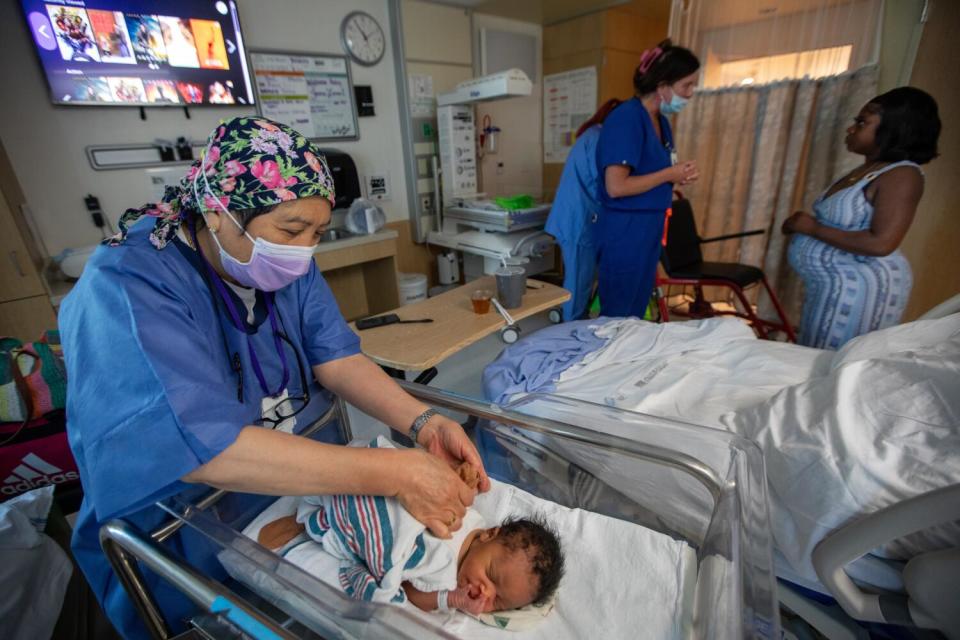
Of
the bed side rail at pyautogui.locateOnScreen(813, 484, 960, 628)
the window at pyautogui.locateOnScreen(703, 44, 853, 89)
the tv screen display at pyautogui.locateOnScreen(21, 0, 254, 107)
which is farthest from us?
the window at pyautogui.locateOnScreen(703, 44, 853, 89)

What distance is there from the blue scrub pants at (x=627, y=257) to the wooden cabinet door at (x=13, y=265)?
2659mm

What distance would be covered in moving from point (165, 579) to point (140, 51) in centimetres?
270

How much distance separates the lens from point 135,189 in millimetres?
2500

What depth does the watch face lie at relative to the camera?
3.00 meters

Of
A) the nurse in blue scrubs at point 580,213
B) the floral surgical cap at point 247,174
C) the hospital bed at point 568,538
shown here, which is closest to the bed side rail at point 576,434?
the hospital bed at point 568,538

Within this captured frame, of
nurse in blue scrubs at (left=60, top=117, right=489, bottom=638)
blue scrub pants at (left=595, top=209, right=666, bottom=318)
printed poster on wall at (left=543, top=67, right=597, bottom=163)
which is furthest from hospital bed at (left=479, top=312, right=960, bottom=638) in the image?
printed poster on wall at (left=543, top=67, right=597, bottom=163)

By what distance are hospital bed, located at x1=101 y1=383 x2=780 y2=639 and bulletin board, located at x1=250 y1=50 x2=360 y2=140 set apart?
8.31 feet

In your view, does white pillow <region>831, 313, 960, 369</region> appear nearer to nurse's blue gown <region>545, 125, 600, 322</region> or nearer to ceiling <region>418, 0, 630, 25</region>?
nurse's blue gown <region>545, 125, 600, 322</region>

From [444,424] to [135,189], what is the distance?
260cm

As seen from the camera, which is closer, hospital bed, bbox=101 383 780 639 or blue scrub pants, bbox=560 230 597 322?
hospital bed, bbox=101 383 780 639

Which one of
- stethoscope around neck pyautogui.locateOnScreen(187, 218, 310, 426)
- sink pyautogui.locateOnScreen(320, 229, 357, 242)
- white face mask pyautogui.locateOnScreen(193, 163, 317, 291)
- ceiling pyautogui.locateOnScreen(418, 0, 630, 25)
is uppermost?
ceiling pyautogui.locateOnScreen(418, 0, 630, 25)

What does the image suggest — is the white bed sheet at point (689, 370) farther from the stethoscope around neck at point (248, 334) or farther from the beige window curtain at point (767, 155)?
the beige window curtain at point (767, 155)

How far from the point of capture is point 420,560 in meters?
0.81

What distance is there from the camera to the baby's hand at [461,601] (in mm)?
794
